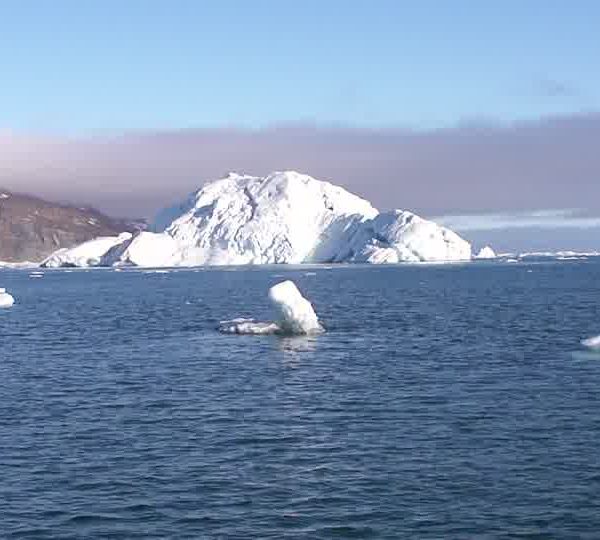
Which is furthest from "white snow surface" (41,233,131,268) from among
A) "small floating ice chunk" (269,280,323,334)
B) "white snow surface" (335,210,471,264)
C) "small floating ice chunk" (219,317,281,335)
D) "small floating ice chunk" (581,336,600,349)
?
"small floating ice chunk" (581,336,600,349)

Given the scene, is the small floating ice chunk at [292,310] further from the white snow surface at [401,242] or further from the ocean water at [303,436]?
the white snow surface at [401,242]

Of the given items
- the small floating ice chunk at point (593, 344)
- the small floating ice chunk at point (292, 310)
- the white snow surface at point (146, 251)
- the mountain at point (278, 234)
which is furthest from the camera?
the white snow surface at point (146, 251)

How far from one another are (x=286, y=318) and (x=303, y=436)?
2236 cm

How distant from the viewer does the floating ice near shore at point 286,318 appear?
41.9 metres

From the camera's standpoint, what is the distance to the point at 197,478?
17.8 meters

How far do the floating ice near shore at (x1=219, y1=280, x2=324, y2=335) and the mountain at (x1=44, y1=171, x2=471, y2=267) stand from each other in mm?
111069

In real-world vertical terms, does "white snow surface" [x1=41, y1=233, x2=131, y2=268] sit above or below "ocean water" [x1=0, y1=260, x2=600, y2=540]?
below

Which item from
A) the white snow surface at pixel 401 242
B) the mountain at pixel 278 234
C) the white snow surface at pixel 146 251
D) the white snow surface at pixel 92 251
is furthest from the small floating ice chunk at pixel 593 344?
the white snow surface at pixel 92 251

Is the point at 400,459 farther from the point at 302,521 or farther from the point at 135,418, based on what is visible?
the point at 135,418

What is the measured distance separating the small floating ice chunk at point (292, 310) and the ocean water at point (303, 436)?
1.52 metres

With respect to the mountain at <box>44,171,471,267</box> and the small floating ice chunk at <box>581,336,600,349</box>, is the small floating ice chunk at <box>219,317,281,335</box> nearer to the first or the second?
the small floating ice chunk at <box>581,336,600,349</box>

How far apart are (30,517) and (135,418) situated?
8064 mm

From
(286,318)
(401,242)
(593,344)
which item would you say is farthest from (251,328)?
(401,242)

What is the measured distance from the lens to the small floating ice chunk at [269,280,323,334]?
137 feet
